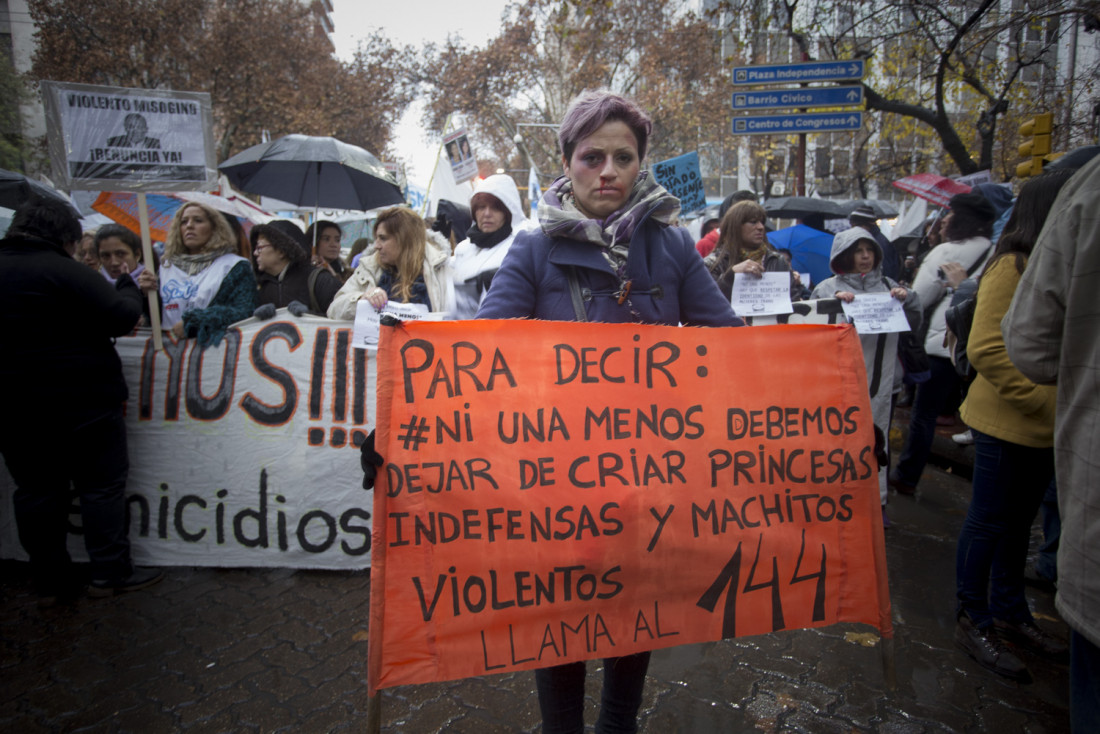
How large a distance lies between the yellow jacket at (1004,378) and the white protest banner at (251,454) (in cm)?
284

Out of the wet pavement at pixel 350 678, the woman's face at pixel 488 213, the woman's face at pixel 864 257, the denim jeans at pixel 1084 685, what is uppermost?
the woman's face at pixel 488 213

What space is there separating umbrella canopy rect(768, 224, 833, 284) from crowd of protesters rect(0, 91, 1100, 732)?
6.18ft

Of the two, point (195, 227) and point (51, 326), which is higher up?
point (195, 227)

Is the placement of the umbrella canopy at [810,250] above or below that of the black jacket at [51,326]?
above

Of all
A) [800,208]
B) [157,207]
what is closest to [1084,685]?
[157,207]

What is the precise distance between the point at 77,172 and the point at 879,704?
4635 millimetres

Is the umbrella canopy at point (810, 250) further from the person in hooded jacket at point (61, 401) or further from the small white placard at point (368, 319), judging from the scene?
the person in hooded jacket at point (61, 401)

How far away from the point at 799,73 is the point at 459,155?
5424 mm

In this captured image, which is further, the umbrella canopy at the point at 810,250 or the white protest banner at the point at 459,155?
the white protest banner at the point at 459,155

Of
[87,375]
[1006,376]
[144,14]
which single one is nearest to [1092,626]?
[1006,376]

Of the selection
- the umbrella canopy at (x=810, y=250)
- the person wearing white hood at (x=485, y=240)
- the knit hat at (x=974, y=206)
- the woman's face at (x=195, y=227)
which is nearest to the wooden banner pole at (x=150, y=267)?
the woman's face at (x=195, y=227)

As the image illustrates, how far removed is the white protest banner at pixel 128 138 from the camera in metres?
3.44

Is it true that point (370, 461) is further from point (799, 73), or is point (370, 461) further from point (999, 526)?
point (799, 73)

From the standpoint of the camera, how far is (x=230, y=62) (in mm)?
18156
